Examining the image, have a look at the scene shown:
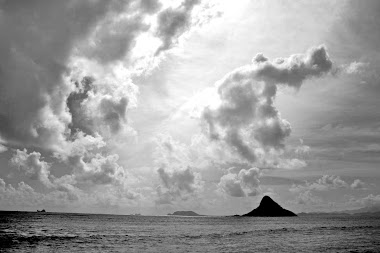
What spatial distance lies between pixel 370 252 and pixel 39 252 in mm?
55677

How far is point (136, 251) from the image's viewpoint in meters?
55.7

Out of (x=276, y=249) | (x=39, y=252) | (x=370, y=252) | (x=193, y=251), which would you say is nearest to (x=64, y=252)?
(x=39, y=252)

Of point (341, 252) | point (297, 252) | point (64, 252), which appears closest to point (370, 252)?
point (341, 252)

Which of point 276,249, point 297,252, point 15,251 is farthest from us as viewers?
point 276,249

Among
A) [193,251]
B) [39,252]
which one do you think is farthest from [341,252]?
[39,252]

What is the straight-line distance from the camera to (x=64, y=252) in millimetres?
52688

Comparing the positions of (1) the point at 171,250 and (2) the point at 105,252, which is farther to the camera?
(1) the point at 171,250

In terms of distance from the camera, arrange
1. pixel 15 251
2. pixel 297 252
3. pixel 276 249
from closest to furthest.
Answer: pixel 15 251
pixel 297 252
pixel 276 249

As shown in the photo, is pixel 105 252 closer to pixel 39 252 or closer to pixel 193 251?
pixel 39 252

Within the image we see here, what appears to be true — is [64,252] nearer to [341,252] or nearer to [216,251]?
[216,251]

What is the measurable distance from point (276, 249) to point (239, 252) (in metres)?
9.09

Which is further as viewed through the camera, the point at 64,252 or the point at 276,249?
the point at 276,249

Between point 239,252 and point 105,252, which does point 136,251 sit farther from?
point 239,252

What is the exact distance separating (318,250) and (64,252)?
4462 cm
